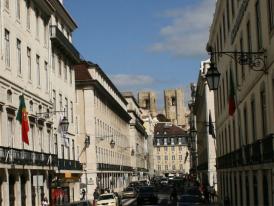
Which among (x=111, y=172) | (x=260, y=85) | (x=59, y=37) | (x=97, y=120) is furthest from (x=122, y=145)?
(x=260, y=85)

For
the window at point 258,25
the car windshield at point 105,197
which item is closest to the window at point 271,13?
the window at point 258,25

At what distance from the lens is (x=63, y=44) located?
58.7 metres

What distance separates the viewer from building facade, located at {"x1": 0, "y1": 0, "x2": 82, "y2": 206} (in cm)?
3969

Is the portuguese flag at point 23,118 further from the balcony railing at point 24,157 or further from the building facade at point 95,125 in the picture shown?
the building facade at point 95,125

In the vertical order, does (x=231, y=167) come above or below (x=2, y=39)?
below

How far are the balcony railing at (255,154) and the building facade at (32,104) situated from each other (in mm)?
10584

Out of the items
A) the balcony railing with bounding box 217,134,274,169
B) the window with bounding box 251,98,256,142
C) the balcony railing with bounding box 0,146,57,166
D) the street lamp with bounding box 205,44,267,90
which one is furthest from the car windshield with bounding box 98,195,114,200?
the street lamp with bounding box 205,44,267,90

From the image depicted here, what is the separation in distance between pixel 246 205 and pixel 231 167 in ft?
18.7

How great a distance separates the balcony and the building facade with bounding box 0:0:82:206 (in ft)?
0.39

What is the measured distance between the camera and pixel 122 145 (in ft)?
403

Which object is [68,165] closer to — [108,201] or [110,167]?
[108,201]

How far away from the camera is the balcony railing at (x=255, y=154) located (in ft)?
77.1

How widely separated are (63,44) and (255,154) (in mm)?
34362

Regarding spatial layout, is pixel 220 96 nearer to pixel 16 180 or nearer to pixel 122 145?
pixel 16 180
